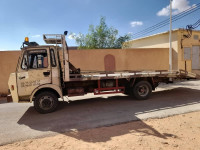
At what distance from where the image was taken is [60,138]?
12.1 ft

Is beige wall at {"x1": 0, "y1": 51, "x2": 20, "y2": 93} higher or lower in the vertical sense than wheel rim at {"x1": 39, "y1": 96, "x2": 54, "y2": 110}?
higher

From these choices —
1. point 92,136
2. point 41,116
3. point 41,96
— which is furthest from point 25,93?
point 92,136

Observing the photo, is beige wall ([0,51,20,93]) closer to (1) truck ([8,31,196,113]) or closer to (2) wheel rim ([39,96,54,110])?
(1) truck ([8,31,196,113])

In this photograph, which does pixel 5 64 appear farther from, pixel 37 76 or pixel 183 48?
pixel 183 48

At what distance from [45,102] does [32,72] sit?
1240 mm

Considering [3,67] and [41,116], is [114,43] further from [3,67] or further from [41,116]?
[41,116]

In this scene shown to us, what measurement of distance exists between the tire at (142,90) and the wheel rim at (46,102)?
385 centimetres

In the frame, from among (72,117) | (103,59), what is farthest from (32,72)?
(103,59)

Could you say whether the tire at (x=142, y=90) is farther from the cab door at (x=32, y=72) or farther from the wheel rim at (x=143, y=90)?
the cab door at (x=32, y=72)

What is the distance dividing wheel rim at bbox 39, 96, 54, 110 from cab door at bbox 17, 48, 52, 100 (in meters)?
0.53

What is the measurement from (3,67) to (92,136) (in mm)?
9404

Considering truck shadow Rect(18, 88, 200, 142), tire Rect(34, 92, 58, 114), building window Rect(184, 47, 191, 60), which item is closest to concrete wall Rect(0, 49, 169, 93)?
building window Rect(184, 47, 191, 60)

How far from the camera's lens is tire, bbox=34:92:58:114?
18.1 ft

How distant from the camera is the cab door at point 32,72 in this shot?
5.36 m
